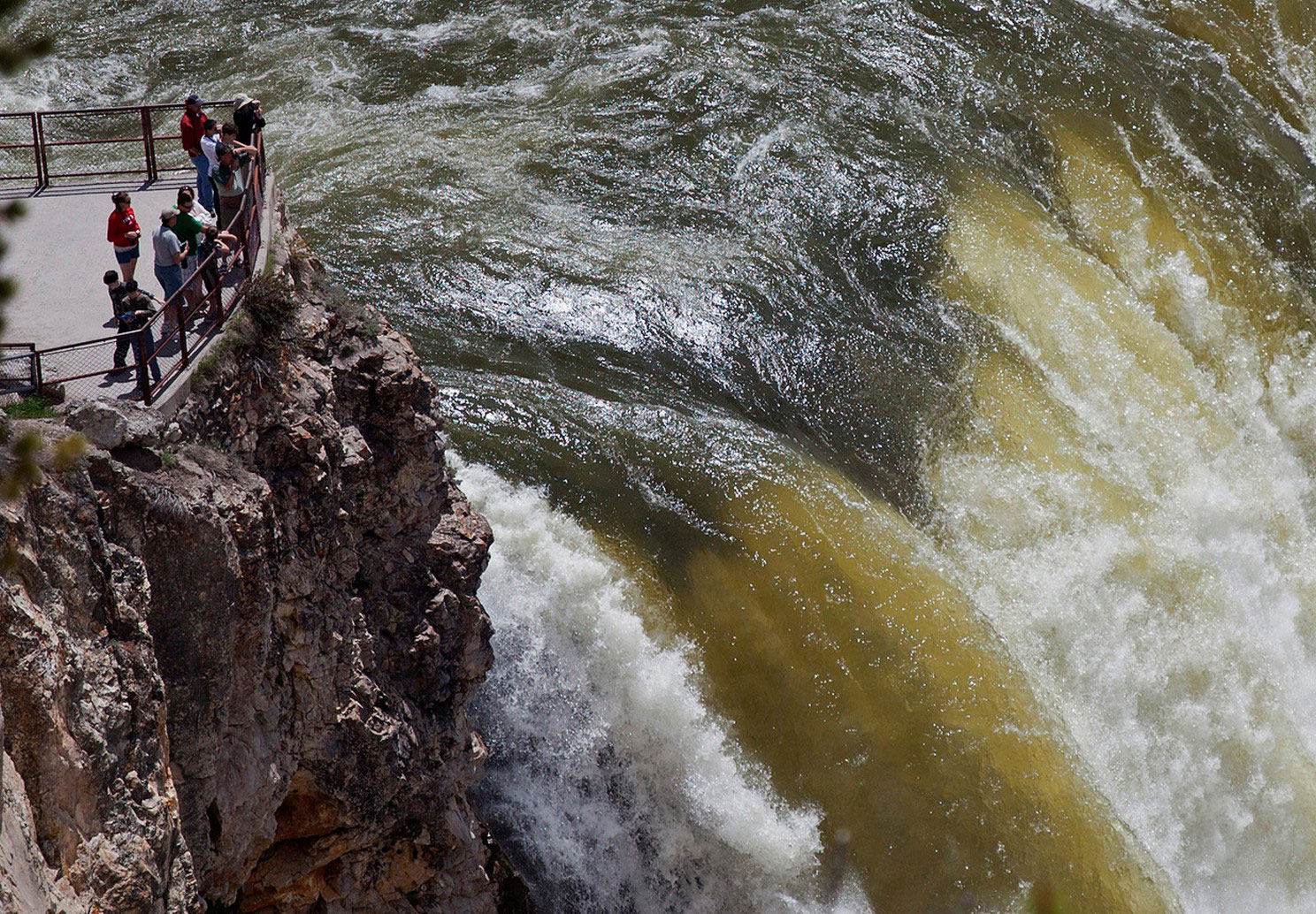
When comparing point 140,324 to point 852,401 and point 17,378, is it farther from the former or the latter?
point 852,401

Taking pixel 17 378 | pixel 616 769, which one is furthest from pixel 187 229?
pixel 616 769

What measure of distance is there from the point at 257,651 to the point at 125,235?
3.69 meters

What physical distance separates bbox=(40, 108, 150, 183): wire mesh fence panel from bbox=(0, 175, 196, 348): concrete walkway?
2.52 metres

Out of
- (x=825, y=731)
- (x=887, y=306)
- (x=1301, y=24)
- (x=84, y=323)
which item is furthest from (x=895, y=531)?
(x=1301, y=24)

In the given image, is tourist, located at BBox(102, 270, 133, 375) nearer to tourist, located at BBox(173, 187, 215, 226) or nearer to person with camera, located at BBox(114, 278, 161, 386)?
person with camera, located at BBox(114, 278, 161, 386)

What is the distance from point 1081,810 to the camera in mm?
12039

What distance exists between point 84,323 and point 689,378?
260 inches

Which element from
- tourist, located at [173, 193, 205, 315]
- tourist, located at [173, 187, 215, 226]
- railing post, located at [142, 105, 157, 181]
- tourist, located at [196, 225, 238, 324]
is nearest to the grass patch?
tourist, located at [196, 225, 238, 324]

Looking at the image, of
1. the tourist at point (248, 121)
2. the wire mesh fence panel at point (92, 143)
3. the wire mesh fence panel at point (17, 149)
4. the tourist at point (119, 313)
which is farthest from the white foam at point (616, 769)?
the wire mesh fence panel at point (17, 149)

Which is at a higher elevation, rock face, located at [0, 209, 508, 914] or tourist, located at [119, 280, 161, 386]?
tourist, located at [119, 280, 161, 386]

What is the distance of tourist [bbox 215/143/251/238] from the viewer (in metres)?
10.6

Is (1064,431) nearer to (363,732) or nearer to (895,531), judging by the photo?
(895,531)

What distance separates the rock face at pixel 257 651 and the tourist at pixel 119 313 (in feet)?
2.07

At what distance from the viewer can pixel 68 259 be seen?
35.2 feet
